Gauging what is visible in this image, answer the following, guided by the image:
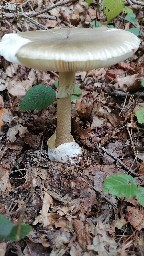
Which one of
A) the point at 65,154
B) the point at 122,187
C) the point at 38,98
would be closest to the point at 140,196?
the point at 122,187

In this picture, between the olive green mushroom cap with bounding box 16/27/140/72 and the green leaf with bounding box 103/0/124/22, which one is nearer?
the olive green mushroom cap with bounding box 16/27/140/72

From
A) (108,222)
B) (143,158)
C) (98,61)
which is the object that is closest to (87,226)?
(108,222)

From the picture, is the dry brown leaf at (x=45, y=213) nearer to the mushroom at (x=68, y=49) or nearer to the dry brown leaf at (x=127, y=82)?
the mushroom at (x=68, y=49)

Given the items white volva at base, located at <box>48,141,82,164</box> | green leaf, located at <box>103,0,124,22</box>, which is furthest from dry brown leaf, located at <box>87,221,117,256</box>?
green leaf, located at <box>103,0,124,22</box>

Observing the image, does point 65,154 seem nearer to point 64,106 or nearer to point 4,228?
point 64,106

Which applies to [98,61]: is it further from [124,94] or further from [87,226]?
[124,94]

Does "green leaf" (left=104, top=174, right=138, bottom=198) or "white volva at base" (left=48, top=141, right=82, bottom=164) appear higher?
"white volva at base" (left=48, top=141, right=82, bottom=164)

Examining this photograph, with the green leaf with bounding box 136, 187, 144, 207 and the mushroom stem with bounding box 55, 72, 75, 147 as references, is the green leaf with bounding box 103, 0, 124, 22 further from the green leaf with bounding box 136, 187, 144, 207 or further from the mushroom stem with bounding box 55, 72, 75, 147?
the green leaf with bounding box 136, 187, 144, 207
